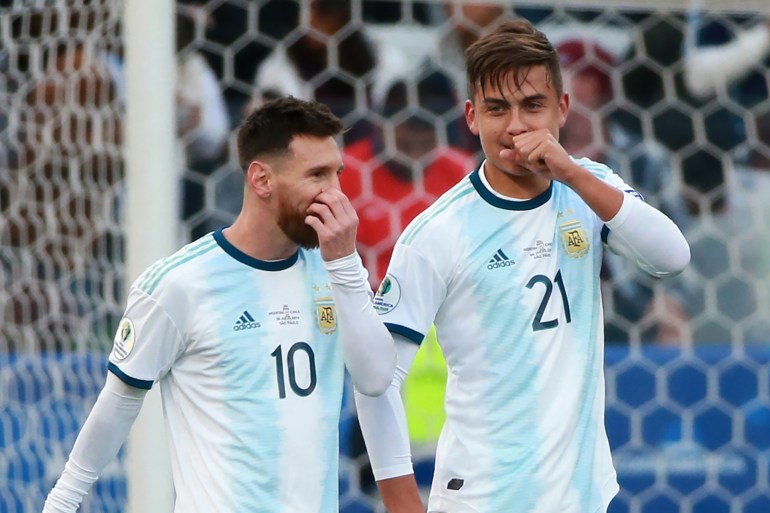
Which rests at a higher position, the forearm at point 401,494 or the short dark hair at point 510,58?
the short dark hair at point 510,58

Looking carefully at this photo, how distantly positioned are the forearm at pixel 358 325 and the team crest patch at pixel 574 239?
1.34 ft

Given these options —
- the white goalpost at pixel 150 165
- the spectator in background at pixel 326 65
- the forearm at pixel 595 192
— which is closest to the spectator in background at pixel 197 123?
the spectator in background at pixel 326 65

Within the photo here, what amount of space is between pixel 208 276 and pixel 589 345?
75cm

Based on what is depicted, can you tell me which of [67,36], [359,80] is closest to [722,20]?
[359,80]

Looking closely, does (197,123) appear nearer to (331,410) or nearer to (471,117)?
(471,117)

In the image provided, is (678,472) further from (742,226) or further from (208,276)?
(208,276)

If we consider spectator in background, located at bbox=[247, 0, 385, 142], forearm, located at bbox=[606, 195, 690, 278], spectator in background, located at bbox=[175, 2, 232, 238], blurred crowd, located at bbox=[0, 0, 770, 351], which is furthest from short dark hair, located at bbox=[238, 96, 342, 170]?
spectator in background, located at bbox=[247, 0, 385, 142]

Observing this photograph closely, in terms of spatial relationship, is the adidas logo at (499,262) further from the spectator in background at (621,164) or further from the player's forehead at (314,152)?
the spectator in background at (621,164)

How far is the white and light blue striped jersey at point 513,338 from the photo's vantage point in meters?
2.53

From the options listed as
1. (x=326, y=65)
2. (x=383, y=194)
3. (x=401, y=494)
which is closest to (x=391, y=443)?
(x=401, y=494)

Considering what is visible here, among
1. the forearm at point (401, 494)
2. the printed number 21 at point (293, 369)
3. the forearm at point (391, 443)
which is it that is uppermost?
the printed number 21 at point (293, 369)

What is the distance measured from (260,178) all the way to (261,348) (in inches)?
13.6

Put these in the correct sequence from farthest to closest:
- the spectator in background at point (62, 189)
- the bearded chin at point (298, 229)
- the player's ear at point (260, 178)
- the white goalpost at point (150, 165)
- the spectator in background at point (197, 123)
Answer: the spectator in background at point (197, 123) → the spectator in background at point (62, 189) → the white goalpost at point (150, 165) → the player's ear at point (260, 178) → the bearded chin at point (298, 229)

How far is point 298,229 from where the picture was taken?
8.31 ft
